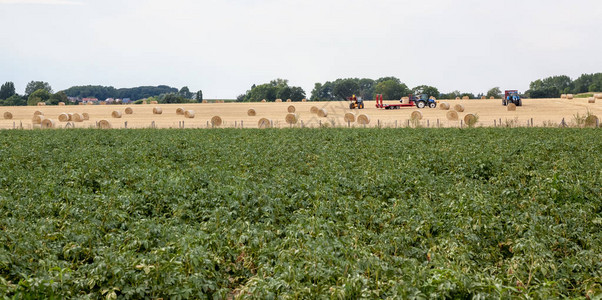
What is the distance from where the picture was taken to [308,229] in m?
8.37

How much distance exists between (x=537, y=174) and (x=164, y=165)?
11.4 m

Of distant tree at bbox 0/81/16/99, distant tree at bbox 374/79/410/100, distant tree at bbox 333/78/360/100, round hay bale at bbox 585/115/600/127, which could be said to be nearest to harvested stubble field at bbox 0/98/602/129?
round hay bale at bbox 585/115/600/127

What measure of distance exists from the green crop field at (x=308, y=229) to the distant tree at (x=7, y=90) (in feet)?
354

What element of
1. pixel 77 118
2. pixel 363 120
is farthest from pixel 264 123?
pixel 77 118

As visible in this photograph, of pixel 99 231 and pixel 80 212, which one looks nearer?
pixel 99 231

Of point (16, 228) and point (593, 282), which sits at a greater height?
point (16, 228)

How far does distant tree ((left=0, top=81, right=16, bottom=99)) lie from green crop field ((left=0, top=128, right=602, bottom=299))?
354 feet

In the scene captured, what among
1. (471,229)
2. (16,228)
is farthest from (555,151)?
(16,228)

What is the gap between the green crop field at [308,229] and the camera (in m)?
6.56

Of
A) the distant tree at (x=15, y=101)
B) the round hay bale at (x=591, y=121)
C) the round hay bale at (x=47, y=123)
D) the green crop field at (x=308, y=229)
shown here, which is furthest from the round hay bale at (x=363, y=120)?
the distant tree at (x=15, y=101)

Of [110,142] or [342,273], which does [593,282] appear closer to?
[342,273]

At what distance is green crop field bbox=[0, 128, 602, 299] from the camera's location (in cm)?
656

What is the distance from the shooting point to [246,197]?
11359mm

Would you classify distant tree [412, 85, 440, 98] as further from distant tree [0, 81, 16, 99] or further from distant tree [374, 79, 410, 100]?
distant tree [0, 81, 16, 99]
